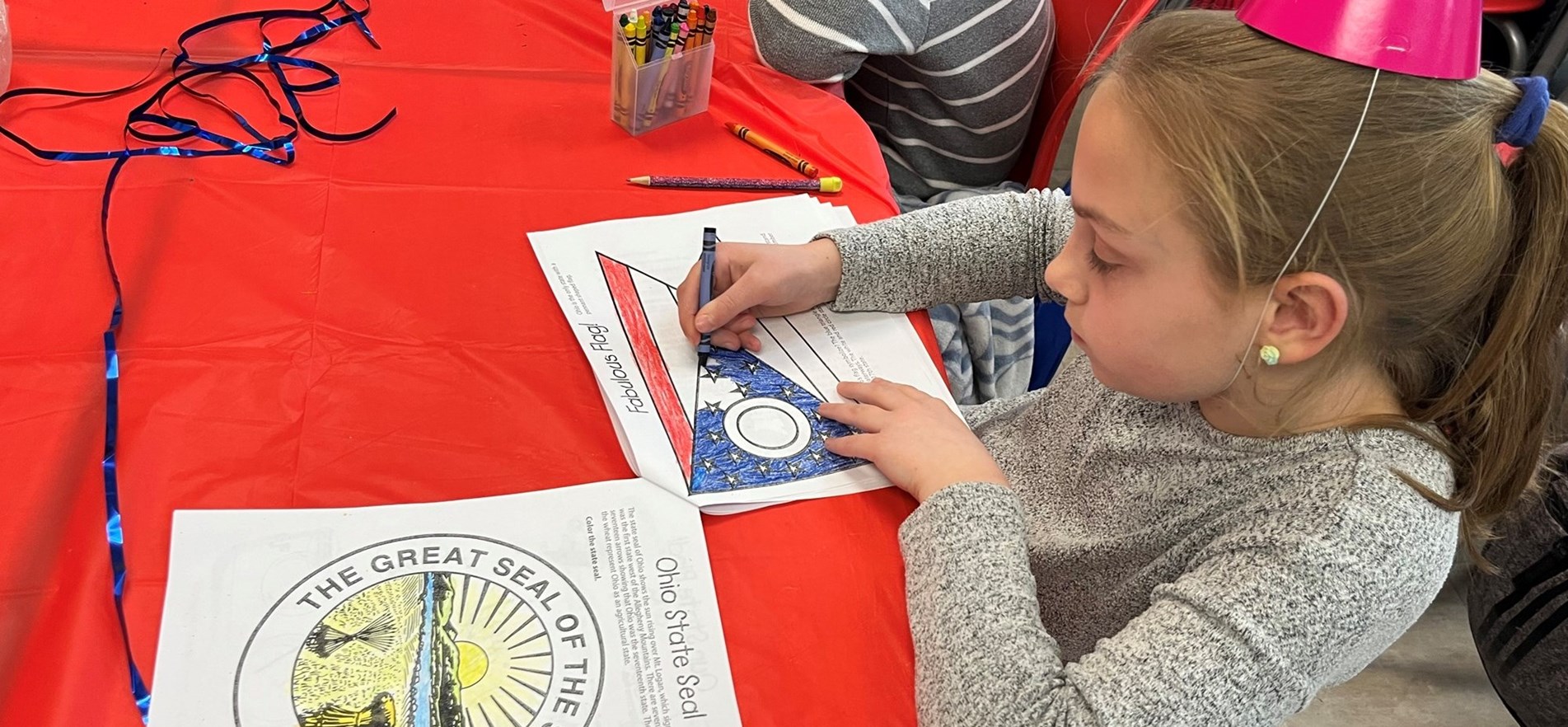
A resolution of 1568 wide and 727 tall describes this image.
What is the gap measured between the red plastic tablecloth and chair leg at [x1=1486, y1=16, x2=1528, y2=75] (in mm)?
1102

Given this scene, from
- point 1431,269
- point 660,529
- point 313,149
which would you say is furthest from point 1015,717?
point 313,149

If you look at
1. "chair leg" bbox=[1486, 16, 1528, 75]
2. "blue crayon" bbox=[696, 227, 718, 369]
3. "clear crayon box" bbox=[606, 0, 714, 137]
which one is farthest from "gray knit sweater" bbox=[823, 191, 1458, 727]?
"chair leg" bbox=[1486, 16, 1528, 75]

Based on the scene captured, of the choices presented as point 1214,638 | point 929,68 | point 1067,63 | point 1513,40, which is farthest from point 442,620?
point 1513,40

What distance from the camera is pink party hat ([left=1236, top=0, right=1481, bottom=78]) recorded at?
0.53m

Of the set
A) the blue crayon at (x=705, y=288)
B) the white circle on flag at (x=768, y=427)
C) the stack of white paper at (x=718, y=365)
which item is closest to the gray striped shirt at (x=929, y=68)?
the stack of white paper at (x=718, y=365)

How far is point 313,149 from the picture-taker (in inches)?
35.8

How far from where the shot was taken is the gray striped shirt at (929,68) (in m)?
1.09

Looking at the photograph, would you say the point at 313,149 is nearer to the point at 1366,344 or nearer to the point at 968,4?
the point at 968,4

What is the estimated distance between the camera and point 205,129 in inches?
36.1

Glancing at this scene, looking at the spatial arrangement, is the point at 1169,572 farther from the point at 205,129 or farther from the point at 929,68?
the point at 205,129

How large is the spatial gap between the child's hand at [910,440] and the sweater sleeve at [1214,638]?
0.09 metres

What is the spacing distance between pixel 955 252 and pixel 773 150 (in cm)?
22

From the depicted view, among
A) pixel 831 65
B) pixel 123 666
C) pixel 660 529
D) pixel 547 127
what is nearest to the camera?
pixel 123 666

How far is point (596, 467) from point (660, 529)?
72 millimetres
